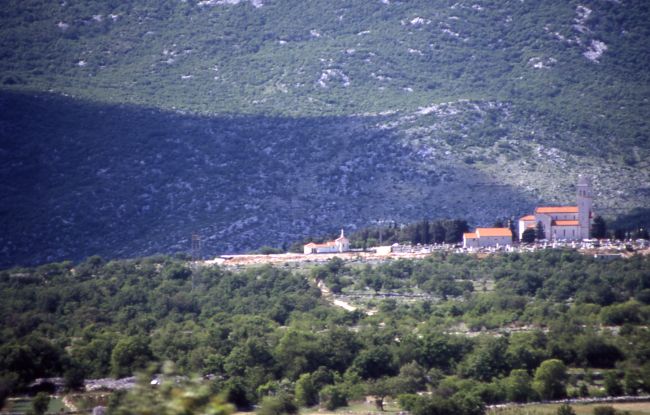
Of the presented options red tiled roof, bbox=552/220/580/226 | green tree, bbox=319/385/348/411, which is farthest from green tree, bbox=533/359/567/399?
red tiled roof, bbox=552/220/580/226

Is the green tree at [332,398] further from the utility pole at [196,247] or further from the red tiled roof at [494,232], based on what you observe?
the utility pole at [196,247]

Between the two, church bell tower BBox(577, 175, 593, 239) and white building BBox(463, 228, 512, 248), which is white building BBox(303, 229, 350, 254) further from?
church bell tower BBox(577, 175, 593, 239)

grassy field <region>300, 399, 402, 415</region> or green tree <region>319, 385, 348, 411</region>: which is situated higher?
green tree <region>319, 385, 348, 411</region>

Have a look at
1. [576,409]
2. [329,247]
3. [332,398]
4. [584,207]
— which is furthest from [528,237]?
[332,398]

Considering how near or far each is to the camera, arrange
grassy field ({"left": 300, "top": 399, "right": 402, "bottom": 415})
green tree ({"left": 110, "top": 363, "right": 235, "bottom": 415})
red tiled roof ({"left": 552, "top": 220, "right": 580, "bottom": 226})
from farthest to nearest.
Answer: red tiled roof ({"left": 552, "top": 220, "right": 580, "bottom": 226}) < grassy field ({"left": 300, "top": 399, "right": 402, "bottom": 415}) < green tree ({"left": 110, "top": 363, "right": 235, "bottom": 415})

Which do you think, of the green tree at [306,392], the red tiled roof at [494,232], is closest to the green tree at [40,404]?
the green tree at [306,392]

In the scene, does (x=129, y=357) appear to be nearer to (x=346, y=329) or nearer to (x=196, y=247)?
(x=346, y=329)

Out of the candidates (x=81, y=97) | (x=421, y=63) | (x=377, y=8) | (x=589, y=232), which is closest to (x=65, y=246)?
(x=81, y=97)
